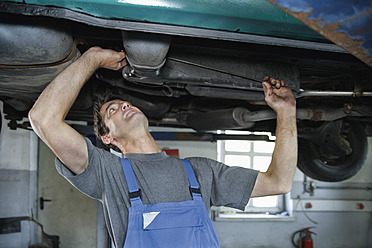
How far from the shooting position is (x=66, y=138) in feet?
3.06

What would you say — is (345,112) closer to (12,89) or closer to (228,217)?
(12,89)

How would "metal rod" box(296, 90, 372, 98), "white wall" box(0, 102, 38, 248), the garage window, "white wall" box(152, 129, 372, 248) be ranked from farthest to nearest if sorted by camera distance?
1. the garage window
2. "white wall" box(152, 129, 372, 248)
3. "white wall" box(0, 102, 38, 248)
4. "metal rod" box(296, 90, 372, 98)

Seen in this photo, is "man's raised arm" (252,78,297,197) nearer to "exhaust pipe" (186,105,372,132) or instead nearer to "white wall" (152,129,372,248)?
"exhaust pipe" (186,105,372,132)

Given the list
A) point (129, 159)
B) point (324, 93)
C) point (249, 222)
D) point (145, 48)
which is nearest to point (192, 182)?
point (129, 159)

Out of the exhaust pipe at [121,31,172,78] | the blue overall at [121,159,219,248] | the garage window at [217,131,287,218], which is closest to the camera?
the exhaust pipe at [121,31,172,78]

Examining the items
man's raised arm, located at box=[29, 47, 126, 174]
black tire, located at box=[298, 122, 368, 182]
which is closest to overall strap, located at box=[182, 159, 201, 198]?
man's raised arm, located at box=[29, 47, 126, 174]

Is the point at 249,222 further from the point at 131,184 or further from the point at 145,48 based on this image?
the point at 145,48

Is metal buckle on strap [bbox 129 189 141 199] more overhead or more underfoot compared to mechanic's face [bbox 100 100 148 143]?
more underfoot

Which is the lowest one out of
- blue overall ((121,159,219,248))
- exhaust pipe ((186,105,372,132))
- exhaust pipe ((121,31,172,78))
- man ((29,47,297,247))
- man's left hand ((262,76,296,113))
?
blue overall ((121,159,219,248))

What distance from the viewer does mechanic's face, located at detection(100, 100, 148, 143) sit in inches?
50.6

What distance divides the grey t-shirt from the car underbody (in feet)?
0.91

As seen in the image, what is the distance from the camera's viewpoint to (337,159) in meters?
2.38

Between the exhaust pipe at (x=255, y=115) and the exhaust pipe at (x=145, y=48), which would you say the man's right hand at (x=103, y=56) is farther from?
the exhaust pipe at (x=255, y=115)

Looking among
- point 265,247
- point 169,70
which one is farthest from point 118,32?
point 265,247
